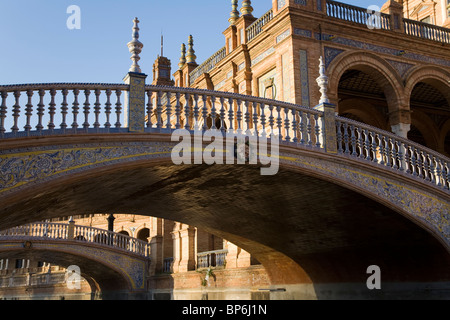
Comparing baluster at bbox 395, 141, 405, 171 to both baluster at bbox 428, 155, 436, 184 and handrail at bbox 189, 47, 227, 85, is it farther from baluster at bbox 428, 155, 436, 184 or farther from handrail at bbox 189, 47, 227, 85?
handrail at bbox 189, 47, 227, 85

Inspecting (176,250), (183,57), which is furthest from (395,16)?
(176,250)

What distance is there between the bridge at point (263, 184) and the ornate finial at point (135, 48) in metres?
0.02

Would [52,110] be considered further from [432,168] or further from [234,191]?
[432,168]

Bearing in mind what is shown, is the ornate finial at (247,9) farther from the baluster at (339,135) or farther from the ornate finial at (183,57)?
the baluster at (339,135)

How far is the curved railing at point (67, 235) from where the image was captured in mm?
22719

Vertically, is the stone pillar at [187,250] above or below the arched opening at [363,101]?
below

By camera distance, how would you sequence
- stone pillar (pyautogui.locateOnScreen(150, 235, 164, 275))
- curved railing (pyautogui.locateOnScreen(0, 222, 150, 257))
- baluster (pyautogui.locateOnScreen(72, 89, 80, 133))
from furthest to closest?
stone pillar (pyautogui.locateOnScreen(150, 235, 164, 275)) < curved railing (pyautogui.locateOnScreen(0, 222, 150, 257)) < baluster (pyautogui.locateOnScreen(72, 89, 80, 133))

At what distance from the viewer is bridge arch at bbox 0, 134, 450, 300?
9078 millimetres

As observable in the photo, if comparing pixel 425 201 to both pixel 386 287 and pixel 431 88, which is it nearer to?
pixel 386 287

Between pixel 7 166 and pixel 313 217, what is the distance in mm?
7896

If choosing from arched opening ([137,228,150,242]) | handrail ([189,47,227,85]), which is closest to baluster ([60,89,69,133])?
handrail ([189,47,227,85])
